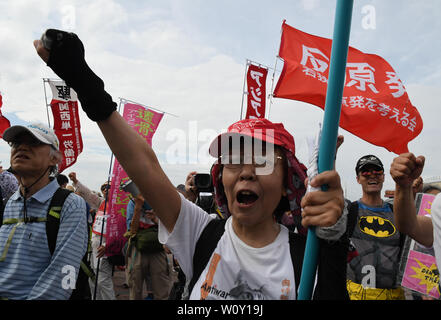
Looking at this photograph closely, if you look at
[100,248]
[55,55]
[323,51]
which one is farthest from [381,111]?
[100,248]

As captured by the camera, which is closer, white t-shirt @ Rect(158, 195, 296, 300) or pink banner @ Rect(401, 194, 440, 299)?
white t-shirt @ Rect(158, 195, 296, 300)

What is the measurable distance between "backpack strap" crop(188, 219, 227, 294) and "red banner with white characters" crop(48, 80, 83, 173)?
5804 mm

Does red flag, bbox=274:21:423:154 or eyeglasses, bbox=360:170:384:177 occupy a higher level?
red flag, bbox=274:21:423:154

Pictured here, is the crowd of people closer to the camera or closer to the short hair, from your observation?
the short hair

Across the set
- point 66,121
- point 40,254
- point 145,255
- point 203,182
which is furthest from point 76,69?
point 66,121

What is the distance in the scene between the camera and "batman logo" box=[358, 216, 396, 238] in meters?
2.93

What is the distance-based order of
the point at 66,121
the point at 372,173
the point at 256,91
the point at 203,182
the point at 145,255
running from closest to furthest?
1. the point at 203,182
2. the point at 372,173
3. the point at 145,255
4. the point at 66,121
5. the point at 256,91

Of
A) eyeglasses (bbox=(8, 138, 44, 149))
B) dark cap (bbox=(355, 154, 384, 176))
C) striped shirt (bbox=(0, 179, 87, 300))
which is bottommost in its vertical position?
striped shirt (bbox=(0, 179, 87, 300))

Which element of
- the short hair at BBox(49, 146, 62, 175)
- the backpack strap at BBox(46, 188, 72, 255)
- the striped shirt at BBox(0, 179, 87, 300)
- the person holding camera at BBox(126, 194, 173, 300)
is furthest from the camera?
the person holding camera at BBox(126, 194, 173, 300)

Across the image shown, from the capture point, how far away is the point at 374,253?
285cm

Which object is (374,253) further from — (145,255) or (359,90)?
(145,255)

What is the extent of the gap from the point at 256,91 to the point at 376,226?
5.58 m

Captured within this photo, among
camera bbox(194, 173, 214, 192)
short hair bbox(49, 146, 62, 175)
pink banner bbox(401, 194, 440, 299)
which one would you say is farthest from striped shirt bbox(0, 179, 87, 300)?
pink banner bbox(401, 194, 440, 299)
